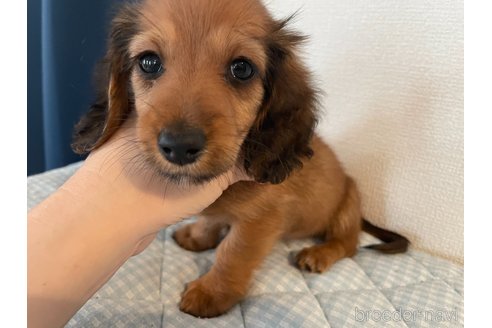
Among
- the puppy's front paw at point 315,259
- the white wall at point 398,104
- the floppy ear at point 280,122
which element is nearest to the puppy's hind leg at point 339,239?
the puppy's front paw at point 315,259

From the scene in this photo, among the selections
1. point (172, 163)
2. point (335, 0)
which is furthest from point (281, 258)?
point (335, 0)

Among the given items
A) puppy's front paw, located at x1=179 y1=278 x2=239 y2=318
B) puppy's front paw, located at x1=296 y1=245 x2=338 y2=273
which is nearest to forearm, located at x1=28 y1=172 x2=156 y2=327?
puppy's front paw, located at x1=179 y1=278 x2=239 y2=318

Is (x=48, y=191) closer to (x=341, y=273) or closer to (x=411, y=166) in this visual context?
(x=341, y=273)

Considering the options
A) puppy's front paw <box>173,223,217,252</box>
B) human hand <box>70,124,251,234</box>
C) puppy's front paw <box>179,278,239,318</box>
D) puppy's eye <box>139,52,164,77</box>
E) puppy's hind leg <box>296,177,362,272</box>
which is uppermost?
puppy's eye <box>139,52,164,77</box>

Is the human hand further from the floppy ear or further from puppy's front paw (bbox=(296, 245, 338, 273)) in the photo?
puppy's front paw (bbox=(296, 245, 338, 273))

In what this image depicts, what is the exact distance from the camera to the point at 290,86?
1.44m

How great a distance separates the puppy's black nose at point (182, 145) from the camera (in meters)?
1.02

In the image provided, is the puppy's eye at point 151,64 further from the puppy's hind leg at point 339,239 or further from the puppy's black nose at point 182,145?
the puppy's hind leg at point 339,239

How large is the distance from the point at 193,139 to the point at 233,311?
69 cm

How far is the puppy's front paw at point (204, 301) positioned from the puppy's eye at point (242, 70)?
702 mm

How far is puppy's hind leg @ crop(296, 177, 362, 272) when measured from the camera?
1.72m

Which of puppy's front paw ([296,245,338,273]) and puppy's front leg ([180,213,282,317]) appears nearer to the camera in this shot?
puppy's front leg ([180,213,282,317])

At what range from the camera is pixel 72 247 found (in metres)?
1.13

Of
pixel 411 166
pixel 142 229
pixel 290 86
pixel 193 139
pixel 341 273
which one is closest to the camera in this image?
pixel 193 139
